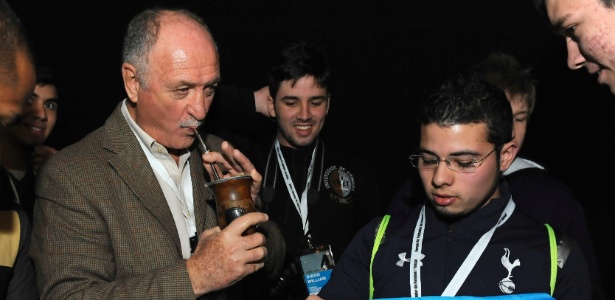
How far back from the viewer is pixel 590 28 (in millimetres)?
1968

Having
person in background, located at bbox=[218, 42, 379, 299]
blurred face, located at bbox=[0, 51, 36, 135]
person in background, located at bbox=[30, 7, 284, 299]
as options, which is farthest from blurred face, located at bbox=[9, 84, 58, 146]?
blurred face, located at bbox=[0, 51, 36, 135]

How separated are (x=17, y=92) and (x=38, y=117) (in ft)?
5.35

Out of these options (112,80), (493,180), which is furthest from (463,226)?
(112,80)

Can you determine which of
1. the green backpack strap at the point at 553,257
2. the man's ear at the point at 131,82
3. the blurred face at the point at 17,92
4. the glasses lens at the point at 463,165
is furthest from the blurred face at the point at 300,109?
the blurred face at the point at 17,92

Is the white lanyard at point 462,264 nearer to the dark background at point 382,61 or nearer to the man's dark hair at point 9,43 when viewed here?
the man's dark hair at point 9,43

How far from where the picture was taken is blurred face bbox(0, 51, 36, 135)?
1.56m

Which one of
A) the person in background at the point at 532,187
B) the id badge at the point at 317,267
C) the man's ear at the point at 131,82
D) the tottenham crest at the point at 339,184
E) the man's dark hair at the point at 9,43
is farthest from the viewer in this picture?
the tottenham crest at the point at 339,184

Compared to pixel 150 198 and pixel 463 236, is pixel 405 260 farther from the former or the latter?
pixel 150 198

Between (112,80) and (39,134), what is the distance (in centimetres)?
42

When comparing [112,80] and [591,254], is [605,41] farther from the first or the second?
[112,80]

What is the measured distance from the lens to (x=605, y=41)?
6.44 ft

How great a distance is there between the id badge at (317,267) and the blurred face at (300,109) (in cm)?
55

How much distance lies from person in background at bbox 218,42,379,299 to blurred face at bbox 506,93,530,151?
2.72 ft

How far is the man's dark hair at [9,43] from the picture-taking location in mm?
1540
